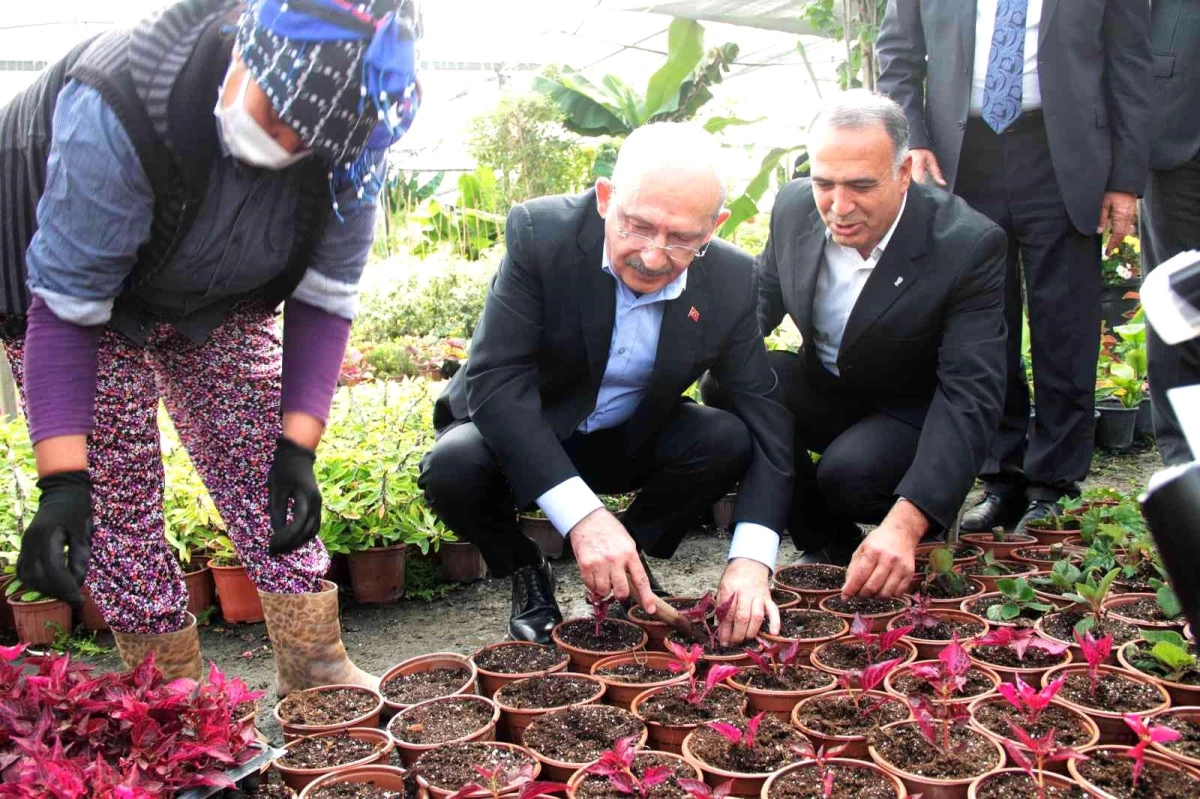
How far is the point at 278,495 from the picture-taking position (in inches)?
89.1

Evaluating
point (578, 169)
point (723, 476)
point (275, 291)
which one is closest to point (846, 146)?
point (723, 476)

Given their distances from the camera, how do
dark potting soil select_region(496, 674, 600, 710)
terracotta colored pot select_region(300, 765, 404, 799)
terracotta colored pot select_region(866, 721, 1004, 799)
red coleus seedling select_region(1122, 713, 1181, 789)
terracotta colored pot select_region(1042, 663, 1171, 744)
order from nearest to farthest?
red coleus seedling select_region(1122, 713, 1181, 789), terracotta colored pot select_region(866, 721, 1004, 799), terracotta colored pot select_region(300, 765, 404, 799), terracotta colored pot select_region(1042, 663, 1171, 744), dark potting soil select_region(496, 674, 600, 710)

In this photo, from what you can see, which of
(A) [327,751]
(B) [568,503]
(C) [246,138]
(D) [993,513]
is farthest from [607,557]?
(D) [993,513]

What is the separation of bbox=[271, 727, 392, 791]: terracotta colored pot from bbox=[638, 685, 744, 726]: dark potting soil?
1.79ft

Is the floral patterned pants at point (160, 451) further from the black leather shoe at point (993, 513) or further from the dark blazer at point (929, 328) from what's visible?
the black leather shoe at point (993, 513)

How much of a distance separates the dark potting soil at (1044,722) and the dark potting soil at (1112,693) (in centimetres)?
7

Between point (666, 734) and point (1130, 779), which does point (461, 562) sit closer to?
point (666, 734)

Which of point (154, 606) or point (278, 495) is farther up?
point (278, 495)

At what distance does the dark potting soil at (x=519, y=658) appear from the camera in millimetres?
2517

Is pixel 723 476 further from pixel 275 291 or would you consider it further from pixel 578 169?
pixel 578 169

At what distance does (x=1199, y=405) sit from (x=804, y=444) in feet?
7.69

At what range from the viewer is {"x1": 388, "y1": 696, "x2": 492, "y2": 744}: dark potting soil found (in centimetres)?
218

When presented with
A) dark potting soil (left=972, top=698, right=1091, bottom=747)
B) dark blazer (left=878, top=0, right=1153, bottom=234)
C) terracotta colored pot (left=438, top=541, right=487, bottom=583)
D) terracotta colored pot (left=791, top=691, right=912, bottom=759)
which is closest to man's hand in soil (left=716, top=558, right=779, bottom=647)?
terracotta colored pot (left=791, top=691, right=912, bottom=759)

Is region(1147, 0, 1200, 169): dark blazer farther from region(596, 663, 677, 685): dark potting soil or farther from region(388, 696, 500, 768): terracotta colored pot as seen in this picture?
region(388, 696, 500, 768): terracotta colored pot
